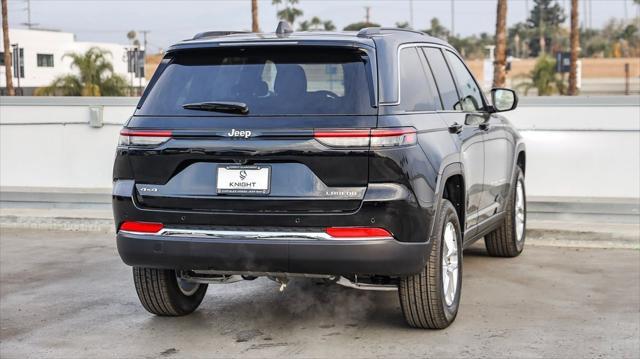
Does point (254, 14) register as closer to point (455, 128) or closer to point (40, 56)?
point (40, 56)

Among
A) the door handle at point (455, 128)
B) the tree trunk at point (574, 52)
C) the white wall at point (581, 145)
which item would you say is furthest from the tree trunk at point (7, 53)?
the door handle at point (455, 128)

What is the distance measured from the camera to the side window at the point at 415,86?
6027 millimetres

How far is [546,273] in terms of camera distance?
8492 mm

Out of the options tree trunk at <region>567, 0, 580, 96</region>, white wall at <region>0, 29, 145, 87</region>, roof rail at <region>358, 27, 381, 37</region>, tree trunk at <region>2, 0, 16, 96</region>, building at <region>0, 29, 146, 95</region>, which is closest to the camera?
roof rail at <region>358, 27, 381, 37</region>

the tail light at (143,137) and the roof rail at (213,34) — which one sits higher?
the roof rail at (213,34)

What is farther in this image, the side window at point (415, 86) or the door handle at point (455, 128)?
the door handle at point (455, 128)

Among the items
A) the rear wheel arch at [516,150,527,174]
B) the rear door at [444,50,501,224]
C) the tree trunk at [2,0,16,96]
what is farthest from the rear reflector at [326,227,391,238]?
the tree trunk at [2,0,16,96]

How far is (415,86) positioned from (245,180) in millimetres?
1330

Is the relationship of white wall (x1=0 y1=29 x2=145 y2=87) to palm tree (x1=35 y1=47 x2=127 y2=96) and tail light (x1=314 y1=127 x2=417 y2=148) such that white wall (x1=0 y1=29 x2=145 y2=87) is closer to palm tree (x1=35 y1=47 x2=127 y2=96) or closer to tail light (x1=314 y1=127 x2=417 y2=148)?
palm tree (x1=35 y1=47 x2=127 y2=96)

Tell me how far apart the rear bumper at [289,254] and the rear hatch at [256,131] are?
192 millimetres

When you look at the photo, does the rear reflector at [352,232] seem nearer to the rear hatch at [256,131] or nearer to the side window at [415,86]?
the rear hatch at [256,131]

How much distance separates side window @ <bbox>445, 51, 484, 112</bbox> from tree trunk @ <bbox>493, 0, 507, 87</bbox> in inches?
1007

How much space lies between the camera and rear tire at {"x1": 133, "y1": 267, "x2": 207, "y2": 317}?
21.5ft

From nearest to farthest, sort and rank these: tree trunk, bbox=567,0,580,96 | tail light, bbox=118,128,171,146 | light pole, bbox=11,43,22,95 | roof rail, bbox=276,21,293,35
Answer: tail light, bbox=118,128,171,146, roof rail, bbox=276,21,293,35, tree trunk, bbox=567,0,580,96, light pole, bbox=11,43,22,95
